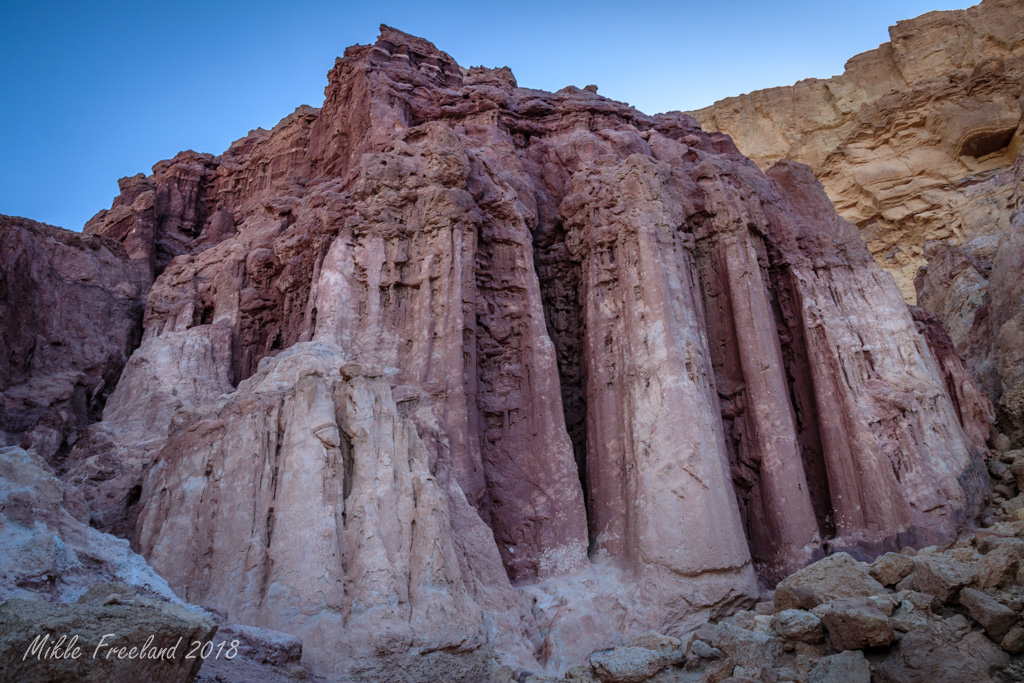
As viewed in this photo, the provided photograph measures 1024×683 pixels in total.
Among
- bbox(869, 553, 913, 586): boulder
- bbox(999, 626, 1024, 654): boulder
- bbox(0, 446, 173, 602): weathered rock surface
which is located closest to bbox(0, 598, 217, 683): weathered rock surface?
bbox(0, 446, 173, 602): weathered rock surface

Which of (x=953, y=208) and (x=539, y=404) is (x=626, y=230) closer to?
(x=539, y=404)

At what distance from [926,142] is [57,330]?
125 ft

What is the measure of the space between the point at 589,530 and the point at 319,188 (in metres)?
10.6

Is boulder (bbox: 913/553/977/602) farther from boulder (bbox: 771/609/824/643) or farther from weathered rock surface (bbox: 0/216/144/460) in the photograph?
weathered rock surface (bbox: 0/216/144/460)

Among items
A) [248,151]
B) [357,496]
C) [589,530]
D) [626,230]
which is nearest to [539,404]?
[589,530]

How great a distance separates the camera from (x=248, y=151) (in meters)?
25.7

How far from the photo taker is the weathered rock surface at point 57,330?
1469 cm

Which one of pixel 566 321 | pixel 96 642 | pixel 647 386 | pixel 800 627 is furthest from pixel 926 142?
pixel 96 642

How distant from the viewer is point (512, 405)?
15.3 m

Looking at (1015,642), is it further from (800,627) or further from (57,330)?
(57,330)

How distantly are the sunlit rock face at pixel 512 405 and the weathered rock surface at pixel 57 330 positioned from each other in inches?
33.7

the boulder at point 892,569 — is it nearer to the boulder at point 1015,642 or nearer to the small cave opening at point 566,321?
the boulder at point 1015,642

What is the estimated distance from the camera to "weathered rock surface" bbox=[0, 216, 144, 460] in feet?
48.2

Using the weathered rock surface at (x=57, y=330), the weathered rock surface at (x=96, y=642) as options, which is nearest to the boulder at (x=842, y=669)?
the weathered rock surface at (x=96, y=642)
